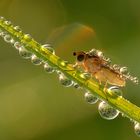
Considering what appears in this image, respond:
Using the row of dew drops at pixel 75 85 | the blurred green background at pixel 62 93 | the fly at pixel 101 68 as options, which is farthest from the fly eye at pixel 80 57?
the blurred green background at pixel 62 93

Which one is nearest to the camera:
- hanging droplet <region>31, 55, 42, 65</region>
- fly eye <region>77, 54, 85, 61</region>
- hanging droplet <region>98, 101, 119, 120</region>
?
hanging droplet <region>98, 101, 119, 120</region>

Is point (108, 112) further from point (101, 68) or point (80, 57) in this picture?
point (80, 57)

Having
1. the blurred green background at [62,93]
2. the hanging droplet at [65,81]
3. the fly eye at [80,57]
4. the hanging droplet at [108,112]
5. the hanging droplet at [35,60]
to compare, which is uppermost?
the blurred green background at [62,93]

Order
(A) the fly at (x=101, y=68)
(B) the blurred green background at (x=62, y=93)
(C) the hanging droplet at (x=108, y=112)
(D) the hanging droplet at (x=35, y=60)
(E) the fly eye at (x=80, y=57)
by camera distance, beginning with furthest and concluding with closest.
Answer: (B) the blurred green background at (x=62, y=93), (E) the fly eye at (x=80, y=57), (A) the fly at (x=101, y=68), (D) the hanging droplet at (x=35, y=60), (C) the hanging droplet at (x=108, y=112)

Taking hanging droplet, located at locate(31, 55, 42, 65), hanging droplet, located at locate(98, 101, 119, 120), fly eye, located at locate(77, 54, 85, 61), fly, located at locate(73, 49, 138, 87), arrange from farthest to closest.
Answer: fly eye, located at locate(77, 54, 85, 61) < fly, located at locate(73, 49, 138, 87) < hanging droplet, located at locate(31, 55, 42, 65) < hanging droplet, located at locate(98, 101, 119, 120)

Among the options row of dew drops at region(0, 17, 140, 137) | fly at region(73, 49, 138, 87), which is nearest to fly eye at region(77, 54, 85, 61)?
fly at region(73, 49, 138, 87)

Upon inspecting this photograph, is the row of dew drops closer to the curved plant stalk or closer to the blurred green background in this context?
the curved plant stalk

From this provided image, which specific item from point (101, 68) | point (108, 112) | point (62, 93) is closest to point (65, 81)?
point (108, 112)

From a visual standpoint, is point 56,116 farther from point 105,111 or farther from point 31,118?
point 105,111

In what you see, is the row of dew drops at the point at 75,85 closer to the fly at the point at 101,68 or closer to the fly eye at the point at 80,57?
the fly at the point at 101,68

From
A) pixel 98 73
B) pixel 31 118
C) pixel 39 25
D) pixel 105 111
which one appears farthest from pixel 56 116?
pixel 105 111

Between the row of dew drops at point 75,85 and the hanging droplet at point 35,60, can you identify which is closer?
the row of dew drops at point 75,85
